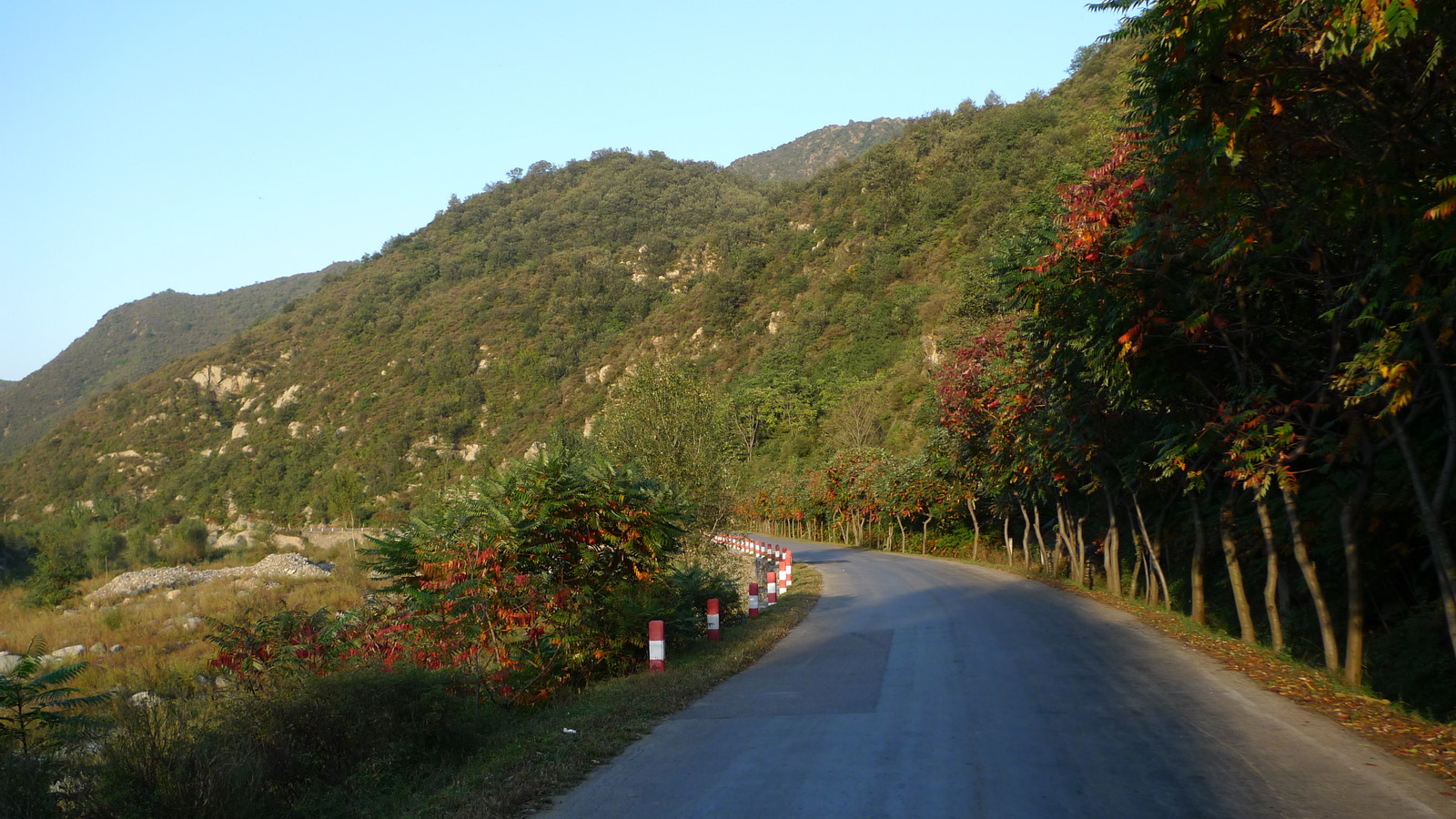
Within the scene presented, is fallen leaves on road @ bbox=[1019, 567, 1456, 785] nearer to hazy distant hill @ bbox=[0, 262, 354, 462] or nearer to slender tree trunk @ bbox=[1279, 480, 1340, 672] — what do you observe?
slender tree trunk @ bbox=[1279, 480, 1340, 672]

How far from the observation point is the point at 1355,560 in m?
9.62

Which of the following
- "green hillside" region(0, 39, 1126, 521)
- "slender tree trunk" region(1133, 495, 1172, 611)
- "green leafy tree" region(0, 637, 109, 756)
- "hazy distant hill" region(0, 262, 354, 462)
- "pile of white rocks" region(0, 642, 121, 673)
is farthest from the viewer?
"hazy distant hill" region(0, 262, 354, 462)

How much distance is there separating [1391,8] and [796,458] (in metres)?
65.1

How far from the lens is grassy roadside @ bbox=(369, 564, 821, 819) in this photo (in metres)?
6.10

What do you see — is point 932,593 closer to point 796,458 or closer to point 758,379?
point 796,458

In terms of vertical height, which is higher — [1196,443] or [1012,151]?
[1012,151]

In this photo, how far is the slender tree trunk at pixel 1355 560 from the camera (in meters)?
9.44

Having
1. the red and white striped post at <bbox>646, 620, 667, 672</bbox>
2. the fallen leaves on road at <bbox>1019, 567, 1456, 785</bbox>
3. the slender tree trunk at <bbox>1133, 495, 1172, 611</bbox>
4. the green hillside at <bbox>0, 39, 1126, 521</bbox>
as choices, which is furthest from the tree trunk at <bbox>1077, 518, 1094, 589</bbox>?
the green hillside at <bbox>0, 39, 1126, 521</bbox>

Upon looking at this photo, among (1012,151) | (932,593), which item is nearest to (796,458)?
(1012,151)

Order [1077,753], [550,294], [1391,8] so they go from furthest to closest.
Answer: [550,294] → [1077,753] → [1391,8]

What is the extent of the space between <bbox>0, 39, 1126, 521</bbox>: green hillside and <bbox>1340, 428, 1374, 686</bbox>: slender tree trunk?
154 feet

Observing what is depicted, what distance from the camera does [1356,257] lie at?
8773 mm

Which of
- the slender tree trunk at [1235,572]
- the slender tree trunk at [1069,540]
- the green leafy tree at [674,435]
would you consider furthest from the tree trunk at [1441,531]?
the green leafy tree at [674,435]

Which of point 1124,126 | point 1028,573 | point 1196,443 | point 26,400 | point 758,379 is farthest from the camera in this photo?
point 26,400
